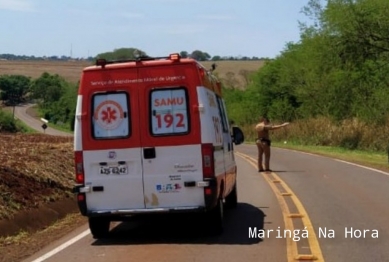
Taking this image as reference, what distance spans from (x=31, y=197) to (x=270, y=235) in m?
5.31

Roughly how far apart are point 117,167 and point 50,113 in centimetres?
12024

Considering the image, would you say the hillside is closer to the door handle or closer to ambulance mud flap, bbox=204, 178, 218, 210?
the door handle

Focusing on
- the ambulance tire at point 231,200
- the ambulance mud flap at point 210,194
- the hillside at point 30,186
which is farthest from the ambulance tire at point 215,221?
the hillside at point 30,186

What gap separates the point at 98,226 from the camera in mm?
11844

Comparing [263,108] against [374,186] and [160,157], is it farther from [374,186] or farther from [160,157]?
[160,157]

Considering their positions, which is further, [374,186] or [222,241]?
[374,186]

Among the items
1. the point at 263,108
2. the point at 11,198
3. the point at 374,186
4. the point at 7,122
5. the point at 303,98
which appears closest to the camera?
the point at 11,198

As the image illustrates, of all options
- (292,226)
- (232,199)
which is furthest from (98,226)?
(232,199)

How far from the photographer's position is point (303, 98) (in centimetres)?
6266

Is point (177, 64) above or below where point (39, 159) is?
above

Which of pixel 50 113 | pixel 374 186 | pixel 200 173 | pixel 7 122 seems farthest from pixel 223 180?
pixel 50 113

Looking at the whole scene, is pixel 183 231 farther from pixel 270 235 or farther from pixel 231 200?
pixel 231 200

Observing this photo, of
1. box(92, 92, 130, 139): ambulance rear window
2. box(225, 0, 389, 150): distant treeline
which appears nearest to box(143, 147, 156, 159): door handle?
box(92, 92, 130, 139): ambulance rear window

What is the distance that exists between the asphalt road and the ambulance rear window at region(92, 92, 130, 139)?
1588mm
